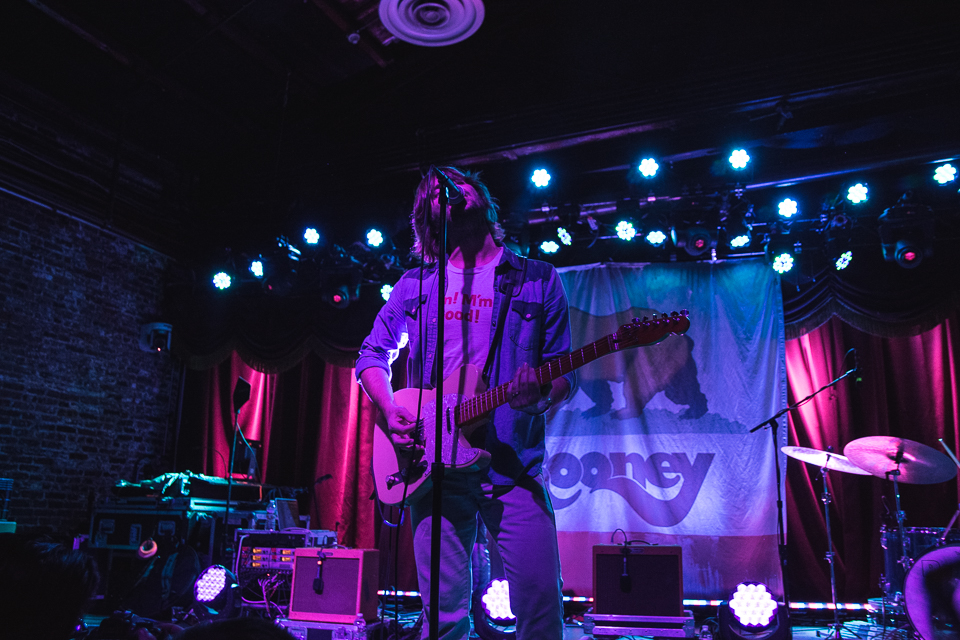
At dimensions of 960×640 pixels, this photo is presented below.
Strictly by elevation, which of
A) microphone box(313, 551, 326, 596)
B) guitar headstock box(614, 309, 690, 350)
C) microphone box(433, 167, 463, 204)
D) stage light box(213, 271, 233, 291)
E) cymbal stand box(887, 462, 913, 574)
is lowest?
microphone box(313, 551, 326, 596)

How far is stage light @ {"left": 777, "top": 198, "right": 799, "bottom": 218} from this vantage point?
22.0ft

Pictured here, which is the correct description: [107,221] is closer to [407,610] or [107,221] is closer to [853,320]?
[407,610]

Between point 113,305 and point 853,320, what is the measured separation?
8.04m

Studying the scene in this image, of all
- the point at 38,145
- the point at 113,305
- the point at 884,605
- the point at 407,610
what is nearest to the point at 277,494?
the point at 407,610

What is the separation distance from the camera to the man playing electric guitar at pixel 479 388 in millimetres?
2322

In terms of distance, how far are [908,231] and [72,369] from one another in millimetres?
8440

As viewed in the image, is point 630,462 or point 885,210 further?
point 630,462

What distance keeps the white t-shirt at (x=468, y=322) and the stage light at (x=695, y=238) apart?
456 cm

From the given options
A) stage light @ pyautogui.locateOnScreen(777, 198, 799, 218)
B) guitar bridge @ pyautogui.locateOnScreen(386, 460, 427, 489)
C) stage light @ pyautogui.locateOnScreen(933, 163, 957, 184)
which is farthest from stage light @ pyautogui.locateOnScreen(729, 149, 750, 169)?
guitar bridge @ pyautogui.locateOnScreen(386, 460, 427, 489)


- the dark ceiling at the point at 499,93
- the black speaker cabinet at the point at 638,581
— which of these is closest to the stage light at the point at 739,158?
the dark ceiling at the point at 499,93

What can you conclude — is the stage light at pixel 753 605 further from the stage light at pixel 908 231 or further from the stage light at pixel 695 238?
the stage light at pixel 908 231

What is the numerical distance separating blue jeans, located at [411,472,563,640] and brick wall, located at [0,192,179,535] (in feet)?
20.8

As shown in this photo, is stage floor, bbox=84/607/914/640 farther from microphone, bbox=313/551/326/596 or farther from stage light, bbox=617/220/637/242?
stage light, bbox=617/220/637/242

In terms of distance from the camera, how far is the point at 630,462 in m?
7.17
